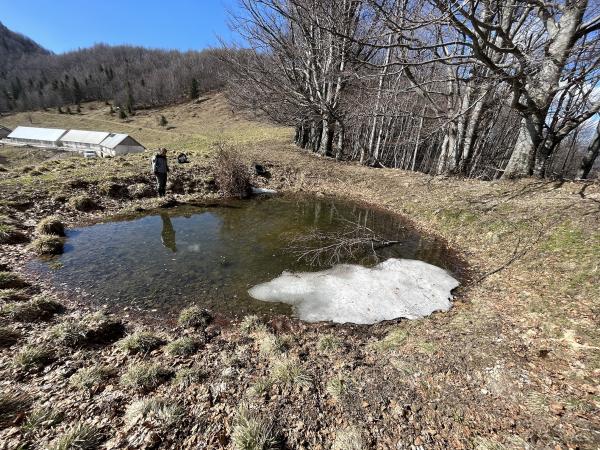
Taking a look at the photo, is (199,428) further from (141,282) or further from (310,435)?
(141,282)

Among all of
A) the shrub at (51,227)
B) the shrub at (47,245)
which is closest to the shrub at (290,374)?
the shrub at (47,245)

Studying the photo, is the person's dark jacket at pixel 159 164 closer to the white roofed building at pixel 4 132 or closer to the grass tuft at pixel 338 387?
the grass tuft at pixel 338 387

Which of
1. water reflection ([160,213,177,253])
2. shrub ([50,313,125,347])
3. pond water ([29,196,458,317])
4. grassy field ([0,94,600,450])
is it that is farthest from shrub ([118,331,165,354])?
water reflection ([160,213,177,253])

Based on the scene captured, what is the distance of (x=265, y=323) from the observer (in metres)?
5.23

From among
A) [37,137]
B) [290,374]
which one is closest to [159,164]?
[290,374]

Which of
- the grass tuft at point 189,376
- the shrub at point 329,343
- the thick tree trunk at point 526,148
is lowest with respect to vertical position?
the grass tuft at point 189,376

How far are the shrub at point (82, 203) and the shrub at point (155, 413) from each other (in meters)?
9.41

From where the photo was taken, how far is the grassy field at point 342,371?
10.0 ft

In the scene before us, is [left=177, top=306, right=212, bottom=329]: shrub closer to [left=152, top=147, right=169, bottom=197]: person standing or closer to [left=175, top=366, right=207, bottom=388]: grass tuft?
[left=175, top=366, right=207, bottom=388]: grass tuft

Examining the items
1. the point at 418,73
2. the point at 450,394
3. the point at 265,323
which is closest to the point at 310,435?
the point at 450,394

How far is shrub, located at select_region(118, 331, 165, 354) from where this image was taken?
14.3ft

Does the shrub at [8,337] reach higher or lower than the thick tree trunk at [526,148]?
lower

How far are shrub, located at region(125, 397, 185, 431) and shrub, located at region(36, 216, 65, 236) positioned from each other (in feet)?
24.6

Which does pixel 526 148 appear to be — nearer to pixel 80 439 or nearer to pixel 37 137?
pixel 80 439
